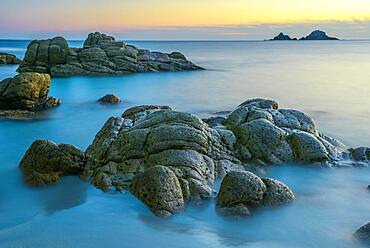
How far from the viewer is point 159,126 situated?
11.6m

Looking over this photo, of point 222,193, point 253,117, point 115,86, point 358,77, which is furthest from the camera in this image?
point 358,77

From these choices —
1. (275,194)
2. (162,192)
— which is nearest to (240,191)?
(275,194)

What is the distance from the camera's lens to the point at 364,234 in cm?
820

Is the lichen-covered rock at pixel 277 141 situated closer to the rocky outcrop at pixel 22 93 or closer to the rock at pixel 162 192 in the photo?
the rock at pixel 162 192

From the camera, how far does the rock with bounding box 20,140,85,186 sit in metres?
11.4

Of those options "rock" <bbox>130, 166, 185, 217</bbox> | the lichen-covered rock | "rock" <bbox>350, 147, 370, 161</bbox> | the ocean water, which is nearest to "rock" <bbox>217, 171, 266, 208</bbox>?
the ocean water

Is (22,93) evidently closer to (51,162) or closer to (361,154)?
(51,162)

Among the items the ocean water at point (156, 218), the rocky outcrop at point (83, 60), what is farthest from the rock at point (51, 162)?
the rocky outcrop at point (83, 60)

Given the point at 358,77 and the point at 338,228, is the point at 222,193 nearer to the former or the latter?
the point at 338,228

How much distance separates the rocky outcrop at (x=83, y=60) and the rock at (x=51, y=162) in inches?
1185

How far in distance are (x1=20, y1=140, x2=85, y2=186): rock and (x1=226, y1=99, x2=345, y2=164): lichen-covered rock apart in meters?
4.72

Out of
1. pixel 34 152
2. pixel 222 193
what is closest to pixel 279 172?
pixel 222 193

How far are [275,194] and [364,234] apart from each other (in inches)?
80.9

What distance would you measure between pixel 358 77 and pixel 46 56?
2999 centimetres
